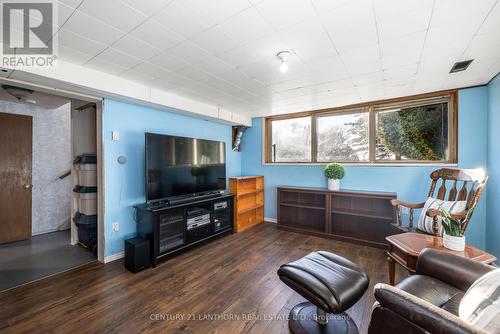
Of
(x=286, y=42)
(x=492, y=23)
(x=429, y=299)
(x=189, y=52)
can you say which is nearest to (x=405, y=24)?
(x=492, y=23)

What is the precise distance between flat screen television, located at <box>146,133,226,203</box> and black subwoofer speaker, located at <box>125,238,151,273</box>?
0.54 m

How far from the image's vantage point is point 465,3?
4.58 feet

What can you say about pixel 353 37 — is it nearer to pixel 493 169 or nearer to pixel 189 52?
pixel 189 52

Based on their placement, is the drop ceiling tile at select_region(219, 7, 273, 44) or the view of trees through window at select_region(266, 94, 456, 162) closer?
the drop ceiling tile at select_region(219, 7, 273, 44)

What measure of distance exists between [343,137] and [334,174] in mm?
804

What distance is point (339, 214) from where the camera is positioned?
372cm

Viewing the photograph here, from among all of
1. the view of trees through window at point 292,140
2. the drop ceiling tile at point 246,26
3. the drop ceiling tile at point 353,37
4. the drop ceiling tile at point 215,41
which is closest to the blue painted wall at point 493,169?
the drop ceiling tile at point 353,37

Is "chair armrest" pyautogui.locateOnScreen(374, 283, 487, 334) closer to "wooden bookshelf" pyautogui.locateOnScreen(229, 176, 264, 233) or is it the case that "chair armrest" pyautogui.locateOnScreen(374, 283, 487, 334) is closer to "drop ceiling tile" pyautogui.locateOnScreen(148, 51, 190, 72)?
"drop ceiling tile" pyautogui.locateOnScreen(148, 51, 190, 72)

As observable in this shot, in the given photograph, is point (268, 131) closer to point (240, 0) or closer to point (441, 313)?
point (240, 0)

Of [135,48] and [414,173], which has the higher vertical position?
[135,48]

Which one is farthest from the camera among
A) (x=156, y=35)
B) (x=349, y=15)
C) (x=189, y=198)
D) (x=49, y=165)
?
(x=49, y=165)

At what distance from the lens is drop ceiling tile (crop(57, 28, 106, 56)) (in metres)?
1.75

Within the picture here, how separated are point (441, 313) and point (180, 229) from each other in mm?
2816

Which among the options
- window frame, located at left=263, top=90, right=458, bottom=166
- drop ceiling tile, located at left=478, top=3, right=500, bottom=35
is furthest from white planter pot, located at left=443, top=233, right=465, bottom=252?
window frame, located at left=263, top=90, right=458, bottom=166
